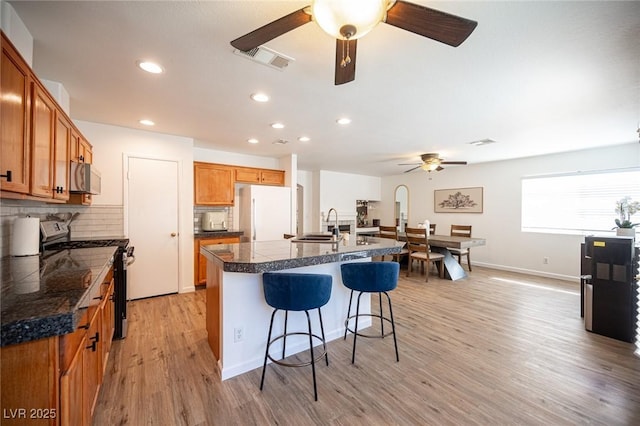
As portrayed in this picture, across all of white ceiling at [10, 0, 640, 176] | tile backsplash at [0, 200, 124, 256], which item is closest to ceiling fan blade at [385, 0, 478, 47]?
white ceiling at [10, 0, 640, 176]

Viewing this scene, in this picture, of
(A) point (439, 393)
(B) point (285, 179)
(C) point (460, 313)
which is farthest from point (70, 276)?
(B) point (285, 179)

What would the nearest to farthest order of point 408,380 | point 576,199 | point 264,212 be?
point 408,380
point 264,212
point 576,199

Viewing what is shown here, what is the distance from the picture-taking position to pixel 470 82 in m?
2.23

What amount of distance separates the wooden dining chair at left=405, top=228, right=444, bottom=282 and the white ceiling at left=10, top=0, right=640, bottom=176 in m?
1.89

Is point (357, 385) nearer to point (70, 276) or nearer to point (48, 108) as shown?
point (70, 276)

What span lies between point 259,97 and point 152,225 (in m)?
2.51

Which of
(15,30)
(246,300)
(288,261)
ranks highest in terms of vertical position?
(15,30)

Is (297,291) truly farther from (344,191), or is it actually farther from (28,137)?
→ (344,191)

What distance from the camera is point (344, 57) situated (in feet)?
4.71

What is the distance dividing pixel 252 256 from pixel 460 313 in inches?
108

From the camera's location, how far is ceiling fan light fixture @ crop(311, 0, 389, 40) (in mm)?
1091

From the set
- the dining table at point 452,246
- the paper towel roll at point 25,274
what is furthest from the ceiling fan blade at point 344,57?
the dining table at point 452,246

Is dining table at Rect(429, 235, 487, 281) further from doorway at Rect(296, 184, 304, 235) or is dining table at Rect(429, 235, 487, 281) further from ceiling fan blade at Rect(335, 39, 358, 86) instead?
ceiling fan blade at Rect(335, 39, 358, 86)

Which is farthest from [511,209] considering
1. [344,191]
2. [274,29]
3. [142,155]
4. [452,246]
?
[142,155]
